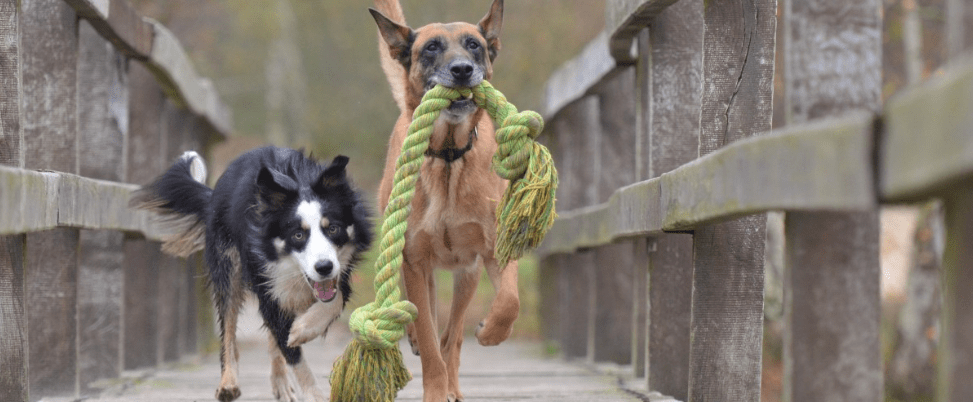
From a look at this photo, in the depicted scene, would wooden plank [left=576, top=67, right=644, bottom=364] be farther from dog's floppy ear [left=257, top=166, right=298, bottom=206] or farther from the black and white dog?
dog's floppy ear [left=257, top=166, right=298, bottom=206]

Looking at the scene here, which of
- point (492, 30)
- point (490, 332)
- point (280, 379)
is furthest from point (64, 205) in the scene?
point (492, 30)

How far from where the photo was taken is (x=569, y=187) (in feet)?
25.7

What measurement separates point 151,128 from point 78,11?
213 centimetres

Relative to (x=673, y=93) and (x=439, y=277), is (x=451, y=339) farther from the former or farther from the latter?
(x=439, y=277)

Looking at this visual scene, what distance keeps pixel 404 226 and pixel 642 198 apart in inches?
36.2

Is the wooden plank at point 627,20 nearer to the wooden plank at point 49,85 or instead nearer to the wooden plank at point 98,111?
the wooden plank at point 49,85

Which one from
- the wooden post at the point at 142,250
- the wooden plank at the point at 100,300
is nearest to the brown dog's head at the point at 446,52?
the wooden plank at the point at 100,300

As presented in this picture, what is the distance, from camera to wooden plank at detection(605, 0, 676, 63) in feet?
14.2

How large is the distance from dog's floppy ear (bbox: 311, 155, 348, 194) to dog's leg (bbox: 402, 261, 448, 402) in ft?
1.43

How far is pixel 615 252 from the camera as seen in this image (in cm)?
643

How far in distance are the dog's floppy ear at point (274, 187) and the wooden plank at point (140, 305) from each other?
221cm

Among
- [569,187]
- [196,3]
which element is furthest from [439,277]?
[569,187]

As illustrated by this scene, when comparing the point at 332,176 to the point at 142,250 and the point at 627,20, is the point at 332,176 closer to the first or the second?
the point at 627,20

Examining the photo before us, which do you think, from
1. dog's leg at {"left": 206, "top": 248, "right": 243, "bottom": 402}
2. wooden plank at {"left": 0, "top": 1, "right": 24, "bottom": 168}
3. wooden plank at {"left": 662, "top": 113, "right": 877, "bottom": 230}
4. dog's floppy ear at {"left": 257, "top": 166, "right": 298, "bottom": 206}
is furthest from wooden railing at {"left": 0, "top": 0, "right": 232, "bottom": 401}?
wooden plank at {"left": 662, "top": 113, "right": 877, "bottom": 230}
